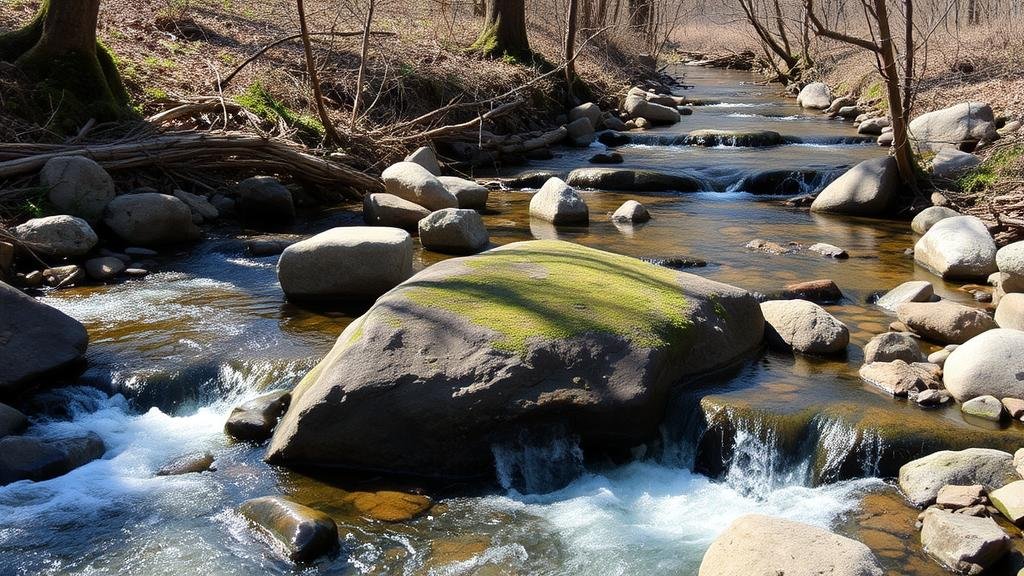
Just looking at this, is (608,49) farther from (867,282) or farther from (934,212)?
(867,282)

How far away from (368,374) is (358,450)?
43cm

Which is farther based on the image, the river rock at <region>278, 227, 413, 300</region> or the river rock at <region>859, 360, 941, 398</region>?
the river rock at <region>278, 227, 413, 300</region>

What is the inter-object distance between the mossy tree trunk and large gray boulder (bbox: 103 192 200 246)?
6.45ft

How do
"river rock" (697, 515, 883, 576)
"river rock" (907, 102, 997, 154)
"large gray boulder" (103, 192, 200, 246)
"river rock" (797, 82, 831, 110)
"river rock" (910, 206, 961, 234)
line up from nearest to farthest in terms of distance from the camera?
"river rock" (697, 515, 883, 576), "large gray boulder" (103, 192, 200, 246), "river rock" (910, 206, 961, 234), "river rock" (907, 102, 997, 154), "river rock" (797, 82, 831, 110)

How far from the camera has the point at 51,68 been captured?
A: 11.2 meters

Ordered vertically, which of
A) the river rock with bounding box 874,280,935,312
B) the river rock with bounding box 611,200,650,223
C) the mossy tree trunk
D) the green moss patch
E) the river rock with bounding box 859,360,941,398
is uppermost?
the mossy tree trunk

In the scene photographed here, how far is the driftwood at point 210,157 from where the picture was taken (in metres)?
9.95

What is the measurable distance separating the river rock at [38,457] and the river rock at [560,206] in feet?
21.4

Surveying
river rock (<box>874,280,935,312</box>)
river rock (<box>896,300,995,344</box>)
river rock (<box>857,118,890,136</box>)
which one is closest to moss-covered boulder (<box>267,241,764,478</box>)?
river rock (<box>896,300,995,344</box>)

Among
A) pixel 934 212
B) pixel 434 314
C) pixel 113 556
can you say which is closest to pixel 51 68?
pixel 434 314

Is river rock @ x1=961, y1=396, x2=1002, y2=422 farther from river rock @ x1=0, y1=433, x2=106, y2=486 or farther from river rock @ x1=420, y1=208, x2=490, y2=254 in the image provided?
river rock @ x1=0, y1=433, x2=106, y2=486

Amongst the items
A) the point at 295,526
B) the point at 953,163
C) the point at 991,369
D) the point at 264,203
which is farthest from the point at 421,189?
the point at 295,526

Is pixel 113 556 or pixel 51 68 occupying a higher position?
pixel 51 68

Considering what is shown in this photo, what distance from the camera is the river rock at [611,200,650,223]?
11180mm
